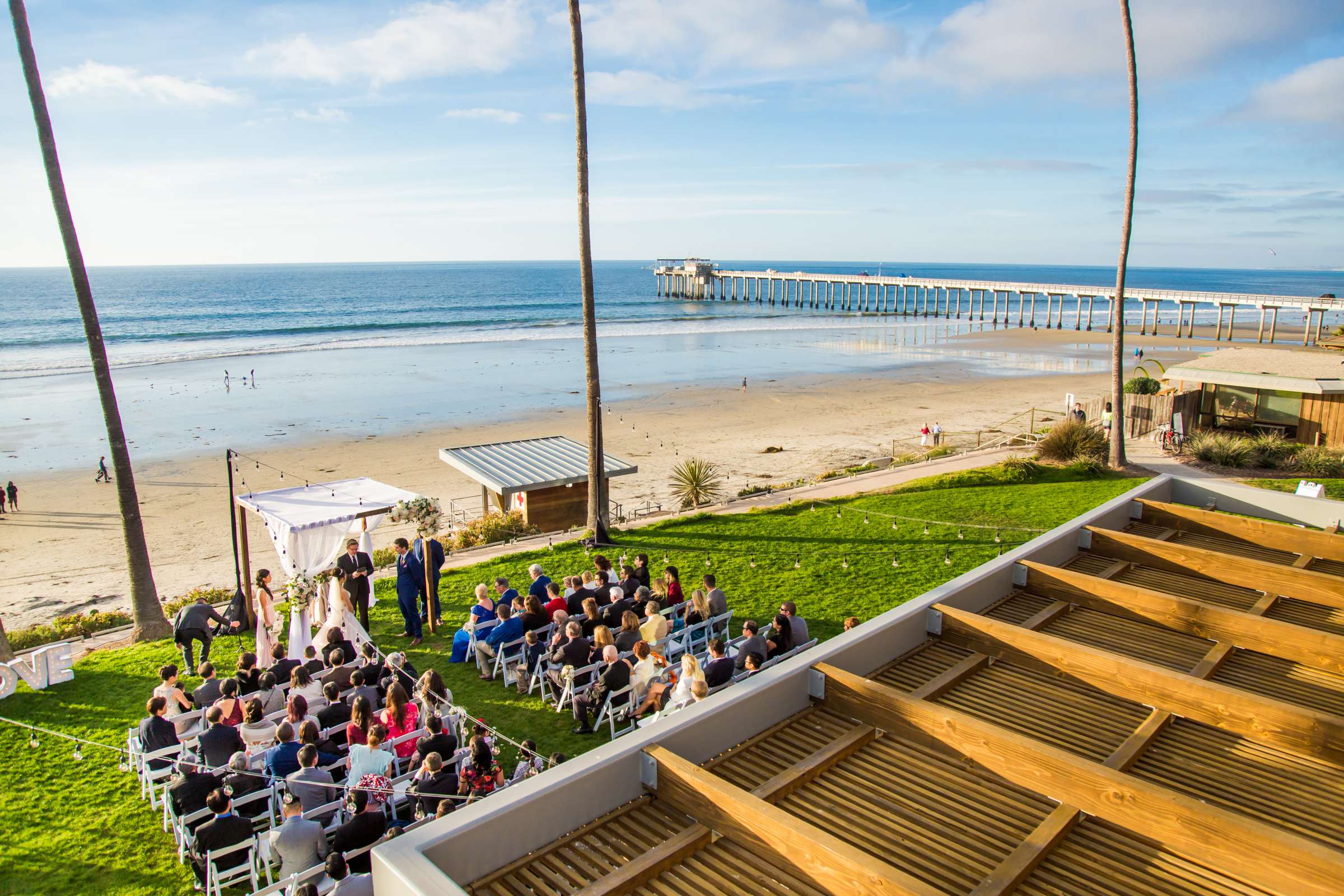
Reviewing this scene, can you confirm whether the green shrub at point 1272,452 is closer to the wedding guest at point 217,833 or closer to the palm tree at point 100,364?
the wedding guest at point 217,833

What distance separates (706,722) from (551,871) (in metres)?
1.14

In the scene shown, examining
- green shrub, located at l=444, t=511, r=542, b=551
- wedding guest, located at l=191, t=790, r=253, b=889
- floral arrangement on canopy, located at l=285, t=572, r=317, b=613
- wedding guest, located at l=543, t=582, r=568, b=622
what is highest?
floral arrangement on canopy, located at l=285, t=572, r=317, b=613

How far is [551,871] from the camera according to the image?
12.0 ft

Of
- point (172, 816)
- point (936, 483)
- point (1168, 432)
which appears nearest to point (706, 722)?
point (172, 816)

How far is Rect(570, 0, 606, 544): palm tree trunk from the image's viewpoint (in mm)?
13859

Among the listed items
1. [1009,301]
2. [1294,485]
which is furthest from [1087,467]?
[1009,301]

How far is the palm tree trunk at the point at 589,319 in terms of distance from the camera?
13859mm

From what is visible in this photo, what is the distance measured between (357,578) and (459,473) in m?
13.5

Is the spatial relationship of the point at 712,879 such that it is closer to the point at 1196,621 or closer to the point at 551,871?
the point at 551,871

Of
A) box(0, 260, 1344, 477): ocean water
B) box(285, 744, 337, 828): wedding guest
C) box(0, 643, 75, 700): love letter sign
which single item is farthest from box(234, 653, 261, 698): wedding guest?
box(0, 260, 1344, 477): ocean water

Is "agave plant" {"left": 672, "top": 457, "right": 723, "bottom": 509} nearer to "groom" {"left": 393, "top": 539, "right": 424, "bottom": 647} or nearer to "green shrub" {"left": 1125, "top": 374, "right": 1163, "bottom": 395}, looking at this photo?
"groom" {"left": 393, "top": 539, "right": 424, "bottom": 647}

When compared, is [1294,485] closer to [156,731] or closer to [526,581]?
[526,581]

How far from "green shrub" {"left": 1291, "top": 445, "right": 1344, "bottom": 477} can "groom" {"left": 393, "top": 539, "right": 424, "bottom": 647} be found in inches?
748

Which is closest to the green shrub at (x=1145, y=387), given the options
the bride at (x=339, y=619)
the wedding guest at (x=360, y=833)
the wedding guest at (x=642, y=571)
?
the wedding guest at (x=642, y=571)
